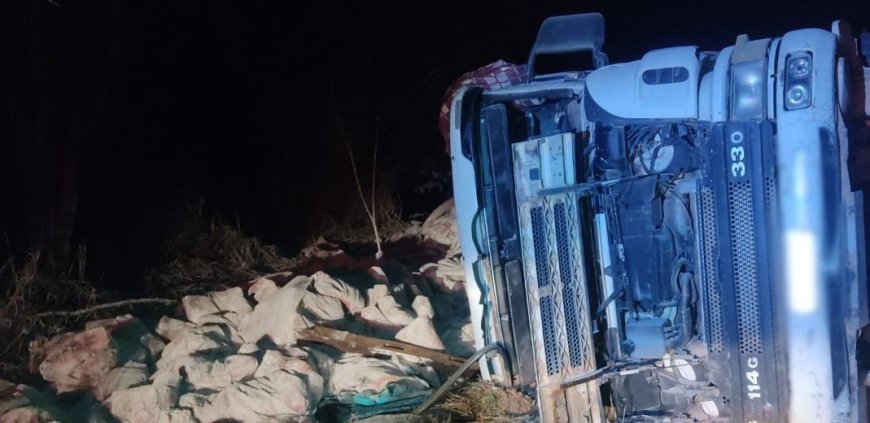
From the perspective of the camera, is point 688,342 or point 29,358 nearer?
point 688,342

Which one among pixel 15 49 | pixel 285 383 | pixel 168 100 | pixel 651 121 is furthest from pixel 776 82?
pixel 168 100

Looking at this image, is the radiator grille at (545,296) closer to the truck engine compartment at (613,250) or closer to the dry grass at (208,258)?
the truck engine compartment at (613,250)

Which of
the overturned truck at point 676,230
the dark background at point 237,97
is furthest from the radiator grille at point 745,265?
the dark background at point 237,97

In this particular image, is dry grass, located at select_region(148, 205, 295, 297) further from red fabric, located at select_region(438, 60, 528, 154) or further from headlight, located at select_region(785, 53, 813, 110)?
headlight, located at select_region(785, 53, 813, 110)

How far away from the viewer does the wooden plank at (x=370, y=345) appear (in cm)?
458

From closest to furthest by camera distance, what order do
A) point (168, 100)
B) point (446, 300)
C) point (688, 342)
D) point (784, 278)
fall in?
point (784, 278), point (688, 342), point (446, 300), point (168, 100)

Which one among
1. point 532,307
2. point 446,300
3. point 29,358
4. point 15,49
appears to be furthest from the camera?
point 15,49

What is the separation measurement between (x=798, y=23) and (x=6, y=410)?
934 cm

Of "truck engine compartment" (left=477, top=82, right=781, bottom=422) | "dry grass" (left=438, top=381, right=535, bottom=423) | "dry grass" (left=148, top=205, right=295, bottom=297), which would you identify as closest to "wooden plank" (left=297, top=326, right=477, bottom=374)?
"dry grass" (left=438, top=381, right=535, bottom=423)

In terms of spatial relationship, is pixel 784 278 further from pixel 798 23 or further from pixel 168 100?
pixel 798 23

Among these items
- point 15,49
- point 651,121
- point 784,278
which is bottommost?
point 784,278

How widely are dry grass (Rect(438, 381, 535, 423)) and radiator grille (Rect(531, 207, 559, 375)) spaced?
0.69m

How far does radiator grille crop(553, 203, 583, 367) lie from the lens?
3516 mm

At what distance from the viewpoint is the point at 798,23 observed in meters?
9.57
